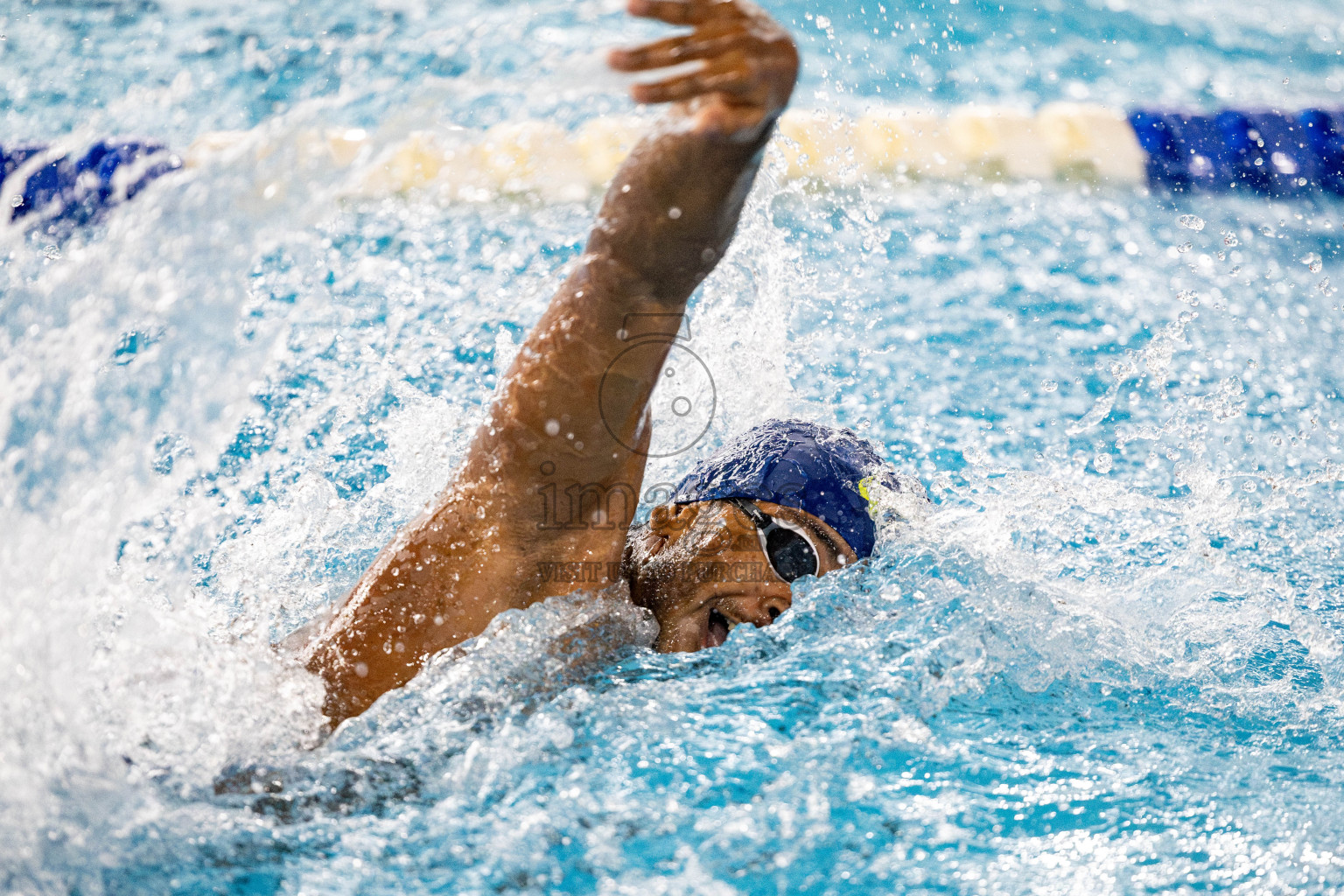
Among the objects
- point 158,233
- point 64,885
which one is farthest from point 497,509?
point 64,885

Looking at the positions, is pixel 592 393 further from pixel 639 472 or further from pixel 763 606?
pixel 763 606

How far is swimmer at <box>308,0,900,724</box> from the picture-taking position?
3.99 ft

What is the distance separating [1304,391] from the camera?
3248 millimetres

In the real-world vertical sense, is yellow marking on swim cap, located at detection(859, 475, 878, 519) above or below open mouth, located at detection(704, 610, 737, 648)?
above

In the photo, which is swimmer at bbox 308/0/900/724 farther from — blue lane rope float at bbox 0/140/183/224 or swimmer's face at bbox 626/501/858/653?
blue lane rope float at bbox 0/140/183/224

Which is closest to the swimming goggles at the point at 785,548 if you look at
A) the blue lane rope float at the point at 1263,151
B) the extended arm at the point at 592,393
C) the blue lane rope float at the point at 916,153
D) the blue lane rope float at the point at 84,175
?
the extended arm at the point at 592,393

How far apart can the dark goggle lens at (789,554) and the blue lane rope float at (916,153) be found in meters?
2.59

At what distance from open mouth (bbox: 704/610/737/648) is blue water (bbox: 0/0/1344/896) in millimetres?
39

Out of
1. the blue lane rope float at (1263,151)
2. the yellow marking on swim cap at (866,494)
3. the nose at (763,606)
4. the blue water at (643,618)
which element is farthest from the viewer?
the blue lane rope float at (1263,151)

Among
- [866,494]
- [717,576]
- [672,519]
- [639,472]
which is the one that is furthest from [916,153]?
[639,472]

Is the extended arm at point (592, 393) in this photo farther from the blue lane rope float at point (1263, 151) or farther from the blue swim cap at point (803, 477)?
the blue lane rope float at point (1263, 151)

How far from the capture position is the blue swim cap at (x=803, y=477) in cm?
183

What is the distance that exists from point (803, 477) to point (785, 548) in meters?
0.13

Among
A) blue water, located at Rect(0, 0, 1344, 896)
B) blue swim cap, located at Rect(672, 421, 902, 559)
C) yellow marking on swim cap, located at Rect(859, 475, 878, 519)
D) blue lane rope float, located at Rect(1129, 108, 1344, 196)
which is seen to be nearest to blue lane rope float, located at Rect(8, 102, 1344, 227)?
blue lane rope float, located at Rect(1129, 108, 1344, 196)
